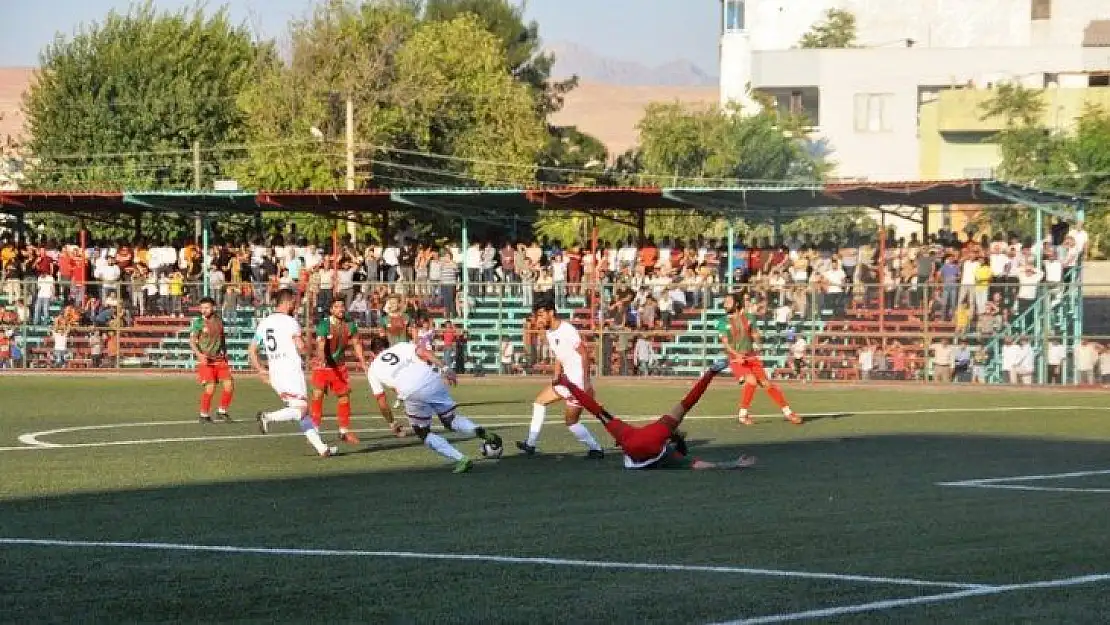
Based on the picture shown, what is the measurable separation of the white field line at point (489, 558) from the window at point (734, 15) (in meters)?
87.7

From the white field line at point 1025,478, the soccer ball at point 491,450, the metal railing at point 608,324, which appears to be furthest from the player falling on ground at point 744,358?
the metal railing at point 608,324

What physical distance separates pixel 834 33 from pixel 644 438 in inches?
3086

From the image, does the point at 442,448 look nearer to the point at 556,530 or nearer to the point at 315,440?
the point at 315,440

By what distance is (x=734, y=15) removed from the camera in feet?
322

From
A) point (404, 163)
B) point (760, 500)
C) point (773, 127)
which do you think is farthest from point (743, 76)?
point (760, 500)

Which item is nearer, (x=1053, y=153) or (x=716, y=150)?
(x=1053, y=153)

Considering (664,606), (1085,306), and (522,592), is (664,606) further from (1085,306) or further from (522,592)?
(1085,306)

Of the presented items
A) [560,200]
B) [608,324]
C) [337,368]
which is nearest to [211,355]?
[337,368]

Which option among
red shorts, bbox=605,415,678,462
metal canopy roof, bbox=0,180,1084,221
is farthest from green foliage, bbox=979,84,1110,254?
red shorts, bbox=605,415,678,462

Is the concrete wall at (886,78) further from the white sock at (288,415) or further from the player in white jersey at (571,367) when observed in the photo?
the white sock at (288,415)

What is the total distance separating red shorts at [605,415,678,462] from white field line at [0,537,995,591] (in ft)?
18.8

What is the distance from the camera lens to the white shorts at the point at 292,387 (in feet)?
65.5

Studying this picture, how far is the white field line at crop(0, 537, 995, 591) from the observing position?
10.6 metres

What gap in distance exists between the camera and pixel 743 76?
97.2 metres
